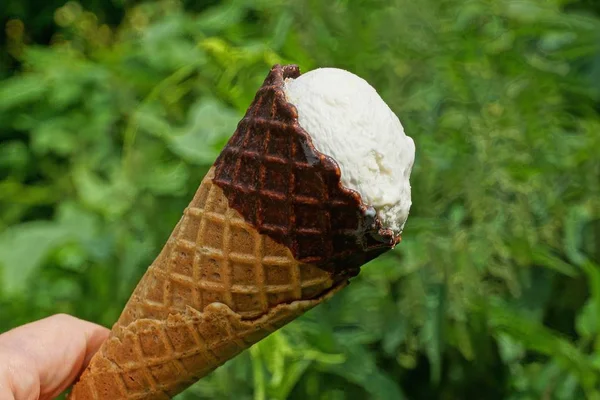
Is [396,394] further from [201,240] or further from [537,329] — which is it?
[201,240]

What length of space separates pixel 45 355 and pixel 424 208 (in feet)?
2.11

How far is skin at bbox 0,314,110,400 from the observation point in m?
0.73

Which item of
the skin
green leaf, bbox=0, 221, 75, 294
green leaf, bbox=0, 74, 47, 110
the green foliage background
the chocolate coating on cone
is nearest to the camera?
the chocolate coating on cone

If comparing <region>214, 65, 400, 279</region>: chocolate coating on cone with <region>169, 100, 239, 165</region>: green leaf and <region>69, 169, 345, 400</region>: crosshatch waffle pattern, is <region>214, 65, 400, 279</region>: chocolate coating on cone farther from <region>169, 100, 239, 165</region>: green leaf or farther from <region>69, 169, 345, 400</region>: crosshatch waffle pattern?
<region>169, 100, 239, 165</region>: green leaf

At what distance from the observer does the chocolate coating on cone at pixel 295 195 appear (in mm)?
552

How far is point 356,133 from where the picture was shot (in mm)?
562

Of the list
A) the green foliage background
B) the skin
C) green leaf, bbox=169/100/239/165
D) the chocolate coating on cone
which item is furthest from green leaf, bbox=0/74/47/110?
the chocolate coating on cone

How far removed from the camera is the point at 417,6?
1.19 m

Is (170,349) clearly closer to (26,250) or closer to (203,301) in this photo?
(203,301)

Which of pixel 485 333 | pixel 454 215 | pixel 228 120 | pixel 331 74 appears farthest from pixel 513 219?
pixel 331 74

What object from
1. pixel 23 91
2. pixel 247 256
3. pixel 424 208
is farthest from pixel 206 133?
pixel 23 91

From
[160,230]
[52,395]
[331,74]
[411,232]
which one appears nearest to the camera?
[331,74]

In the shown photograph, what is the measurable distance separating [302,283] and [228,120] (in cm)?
64

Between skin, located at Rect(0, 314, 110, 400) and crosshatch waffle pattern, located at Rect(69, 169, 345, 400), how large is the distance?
8cm
